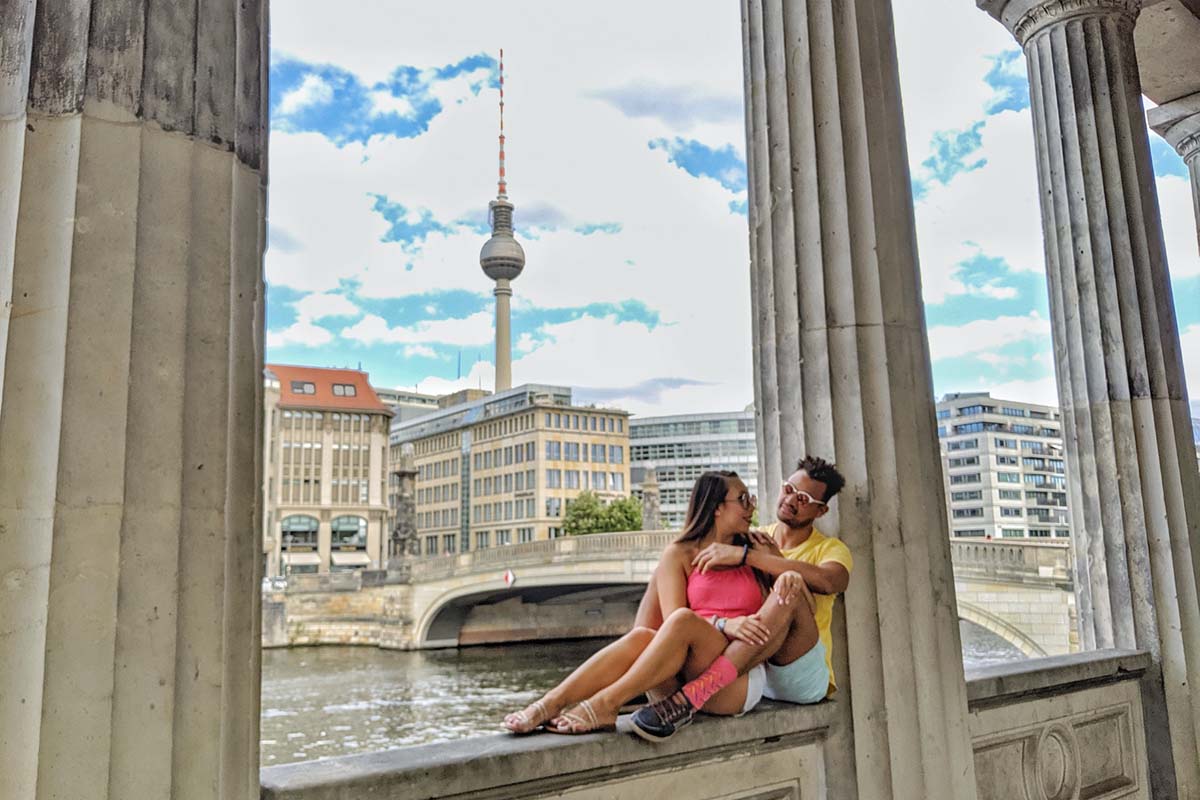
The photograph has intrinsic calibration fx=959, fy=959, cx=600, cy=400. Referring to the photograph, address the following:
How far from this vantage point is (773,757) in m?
2.83

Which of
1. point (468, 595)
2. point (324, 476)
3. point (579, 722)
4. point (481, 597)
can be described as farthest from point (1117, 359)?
point (324, 476)

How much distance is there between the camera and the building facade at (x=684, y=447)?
62.8 metres

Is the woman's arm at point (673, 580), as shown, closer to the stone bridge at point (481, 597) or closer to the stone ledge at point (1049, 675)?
the stone ledge at point (1049, 675)

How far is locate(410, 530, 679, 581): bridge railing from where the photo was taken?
28.1 meters

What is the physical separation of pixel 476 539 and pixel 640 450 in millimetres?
12946

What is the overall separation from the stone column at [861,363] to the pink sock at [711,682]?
56 centimetres

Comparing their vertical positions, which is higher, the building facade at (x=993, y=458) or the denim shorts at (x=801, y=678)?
the building facade at (x=993, y=458)

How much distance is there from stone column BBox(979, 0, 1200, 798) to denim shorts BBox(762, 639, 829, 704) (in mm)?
2543

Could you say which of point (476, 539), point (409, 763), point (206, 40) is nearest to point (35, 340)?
point (206, 40)

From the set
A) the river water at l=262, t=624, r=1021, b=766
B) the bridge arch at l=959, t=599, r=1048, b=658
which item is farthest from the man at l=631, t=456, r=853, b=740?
the bridge arch at l=959, t=599, r=1048, b=658

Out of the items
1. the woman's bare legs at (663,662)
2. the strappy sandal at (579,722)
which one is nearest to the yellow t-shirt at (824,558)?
the woman's bare legs at (663,662)

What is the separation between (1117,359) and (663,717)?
3494 millimetres

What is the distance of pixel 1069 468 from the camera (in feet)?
16.1

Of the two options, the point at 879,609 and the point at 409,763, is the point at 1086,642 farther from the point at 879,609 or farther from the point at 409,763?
the point at 409,763
